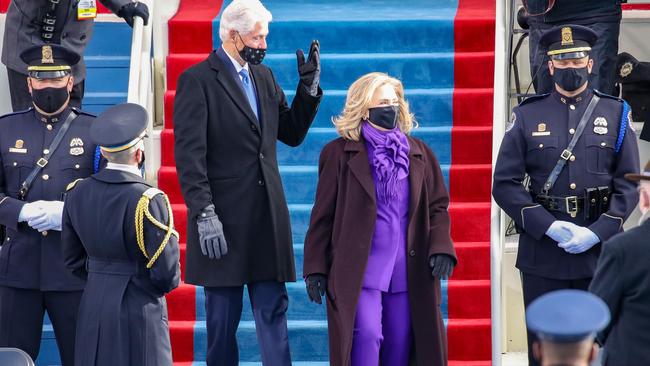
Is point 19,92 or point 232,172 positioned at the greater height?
point 19,92

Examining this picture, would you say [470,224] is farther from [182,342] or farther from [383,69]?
[182,342]

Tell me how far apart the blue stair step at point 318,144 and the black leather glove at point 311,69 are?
6.65 ft

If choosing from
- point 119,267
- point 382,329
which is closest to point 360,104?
point 382,329

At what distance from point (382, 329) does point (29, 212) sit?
1.84m

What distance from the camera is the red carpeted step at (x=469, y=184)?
8.15m

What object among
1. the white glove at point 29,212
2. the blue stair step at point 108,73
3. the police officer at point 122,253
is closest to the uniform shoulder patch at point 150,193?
the police officer at point 122,253

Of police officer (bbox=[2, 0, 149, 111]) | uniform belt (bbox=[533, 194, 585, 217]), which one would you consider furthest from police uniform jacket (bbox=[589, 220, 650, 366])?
police officer (bbox=[2, 0, 149, 111])

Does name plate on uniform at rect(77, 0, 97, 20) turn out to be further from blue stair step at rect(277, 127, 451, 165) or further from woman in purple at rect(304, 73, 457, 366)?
woman in purple at rect(304, 73, 457, 366)

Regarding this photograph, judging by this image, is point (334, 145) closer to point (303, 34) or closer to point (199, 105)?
point (199, 105)

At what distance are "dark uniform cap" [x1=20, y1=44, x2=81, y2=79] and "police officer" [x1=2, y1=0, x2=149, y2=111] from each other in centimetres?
68

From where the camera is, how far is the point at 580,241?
636 centimetres

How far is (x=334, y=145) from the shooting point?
6.29 m

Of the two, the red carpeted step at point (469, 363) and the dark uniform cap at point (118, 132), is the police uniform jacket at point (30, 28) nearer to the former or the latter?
the dark uniform cap at point (118, 132)

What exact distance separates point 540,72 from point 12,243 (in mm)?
2967
